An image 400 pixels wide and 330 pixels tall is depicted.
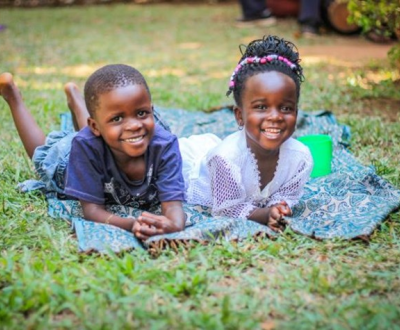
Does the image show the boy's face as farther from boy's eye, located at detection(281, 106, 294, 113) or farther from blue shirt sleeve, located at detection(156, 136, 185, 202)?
boy's eye, located at detection(281, 106, 294, 113)

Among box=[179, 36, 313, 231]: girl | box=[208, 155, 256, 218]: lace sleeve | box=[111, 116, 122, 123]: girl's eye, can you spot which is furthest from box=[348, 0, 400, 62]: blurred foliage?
box=[111, 116, 122, 123]: girl's eye

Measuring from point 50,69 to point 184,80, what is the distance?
1.70m

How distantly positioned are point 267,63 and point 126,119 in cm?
77

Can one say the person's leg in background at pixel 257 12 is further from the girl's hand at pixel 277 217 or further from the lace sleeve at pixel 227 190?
the girl's hand at pixel 277 217

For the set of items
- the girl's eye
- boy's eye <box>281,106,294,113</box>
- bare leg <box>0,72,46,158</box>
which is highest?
boy's eye <box>281,106,294,113</box>

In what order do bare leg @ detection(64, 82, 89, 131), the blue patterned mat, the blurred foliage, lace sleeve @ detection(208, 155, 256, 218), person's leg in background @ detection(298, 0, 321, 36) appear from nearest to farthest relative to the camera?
the blue patterned mat, lace sleeve @ detection(208, 155, 256, 218), bare leg @ detection(64, 82, 89, 131), the blurred foliage, person's leg in background @ detection(298, 0, 321, 36)

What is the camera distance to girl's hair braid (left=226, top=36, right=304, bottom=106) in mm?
3141

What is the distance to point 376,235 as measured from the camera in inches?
119

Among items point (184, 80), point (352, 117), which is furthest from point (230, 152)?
point (184, 80)

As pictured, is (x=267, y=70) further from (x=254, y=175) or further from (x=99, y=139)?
(x=99, y=139)

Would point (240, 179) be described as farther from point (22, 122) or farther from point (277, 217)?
point (22, 122)

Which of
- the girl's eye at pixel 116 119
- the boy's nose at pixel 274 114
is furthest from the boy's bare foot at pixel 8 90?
the boy's nose at pixel 274 114

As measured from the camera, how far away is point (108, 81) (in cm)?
296

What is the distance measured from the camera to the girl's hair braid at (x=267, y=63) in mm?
3141
